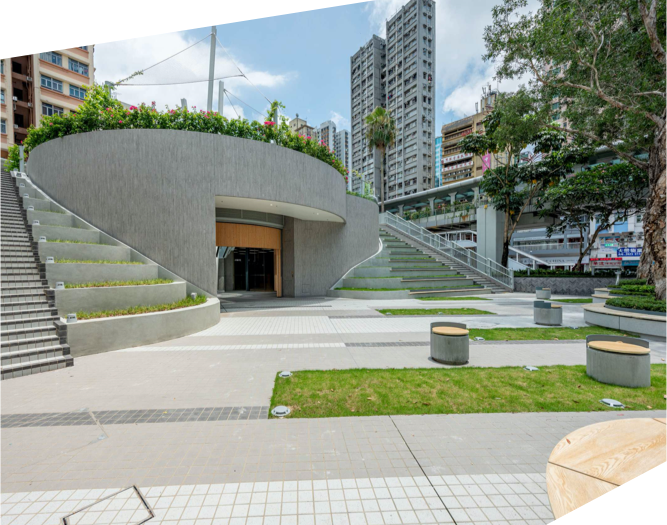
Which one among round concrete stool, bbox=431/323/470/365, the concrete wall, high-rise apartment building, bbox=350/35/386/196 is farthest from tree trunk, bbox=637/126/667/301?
high-rise apartment building, bbox=350/35/386/196

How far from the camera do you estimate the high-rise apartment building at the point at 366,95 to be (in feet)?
270

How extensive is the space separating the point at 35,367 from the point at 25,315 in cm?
184

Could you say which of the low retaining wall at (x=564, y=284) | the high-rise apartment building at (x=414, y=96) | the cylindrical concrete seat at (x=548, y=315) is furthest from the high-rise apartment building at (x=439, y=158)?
the cylindrical concrete seat at (x=548, y=315)

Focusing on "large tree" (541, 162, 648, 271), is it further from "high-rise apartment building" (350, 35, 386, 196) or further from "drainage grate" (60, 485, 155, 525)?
"high-rise apartment building" (350, 35, 386, 196)

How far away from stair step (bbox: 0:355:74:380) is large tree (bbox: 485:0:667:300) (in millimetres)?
16554

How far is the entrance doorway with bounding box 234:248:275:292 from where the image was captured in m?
26.7

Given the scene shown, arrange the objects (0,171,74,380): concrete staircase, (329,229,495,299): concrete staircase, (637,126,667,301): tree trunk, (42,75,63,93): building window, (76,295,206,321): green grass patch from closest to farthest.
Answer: (0,171,74,380): concrete staircase
(76,295,206,321): green grass patch
(637,126,667,301): tree trunk
(329,229,495,299): concrete staircase
(42,75,63,93): building window

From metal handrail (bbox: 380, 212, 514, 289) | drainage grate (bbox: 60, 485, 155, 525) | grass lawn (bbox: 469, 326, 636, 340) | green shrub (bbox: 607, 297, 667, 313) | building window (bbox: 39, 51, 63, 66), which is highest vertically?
building window (bbox: 39, 51, 63, 66)

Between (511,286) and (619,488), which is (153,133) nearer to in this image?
(619,488)

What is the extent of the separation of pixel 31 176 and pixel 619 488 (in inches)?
755

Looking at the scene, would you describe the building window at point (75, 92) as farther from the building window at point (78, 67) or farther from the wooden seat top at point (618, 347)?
the wooden seat top at point (618, 347)

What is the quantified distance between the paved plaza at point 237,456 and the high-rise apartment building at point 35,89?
1590 inches

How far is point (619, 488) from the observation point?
1755mm

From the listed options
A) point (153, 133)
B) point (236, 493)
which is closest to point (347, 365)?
point (236, 493)
